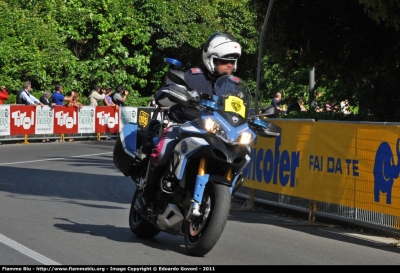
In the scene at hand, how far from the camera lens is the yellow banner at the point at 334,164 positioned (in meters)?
9.70

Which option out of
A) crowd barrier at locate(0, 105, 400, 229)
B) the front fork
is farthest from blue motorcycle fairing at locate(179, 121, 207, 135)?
crowd barrier at locate(0, 105, 400, 229)

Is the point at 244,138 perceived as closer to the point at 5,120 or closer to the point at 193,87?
the point at 193,87

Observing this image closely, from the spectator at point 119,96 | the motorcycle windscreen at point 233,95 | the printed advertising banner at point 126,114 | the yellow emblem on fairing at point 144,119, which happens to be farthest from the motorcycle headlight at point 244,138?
the printed advertising banner at point 126,114

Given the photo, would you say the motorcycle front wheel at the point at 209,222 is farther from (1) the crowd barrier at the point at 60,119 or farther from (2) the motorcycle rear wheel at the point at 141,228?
(1) the crowd barrier at the point at 60,119

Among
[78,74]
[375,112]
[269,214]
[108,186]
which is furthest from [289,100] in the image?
[269,214]

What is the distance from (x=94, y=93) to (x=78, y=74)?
23.1 feet

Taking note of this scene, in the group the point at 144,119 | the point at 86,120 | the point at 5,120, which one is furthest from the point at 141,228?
the point at 86,120

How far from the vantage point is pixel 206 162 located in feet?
25.6

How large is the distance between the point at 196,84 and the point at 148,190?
1.18m

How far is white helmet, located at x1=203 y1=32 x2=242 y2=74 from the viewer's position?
27.2 ft

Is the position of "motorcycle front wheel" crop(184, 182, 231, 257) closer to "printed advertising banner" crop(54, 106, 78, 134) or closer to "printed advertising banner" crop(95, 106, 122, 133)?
"printed advertising banner" crop(54, 106, 78, 134)

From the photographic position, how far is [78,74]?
37.8 metres

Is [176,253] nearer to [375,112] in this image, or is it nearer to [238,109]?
[238,109]

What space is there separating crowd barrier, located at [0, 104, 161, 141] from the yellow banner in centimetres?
1177
